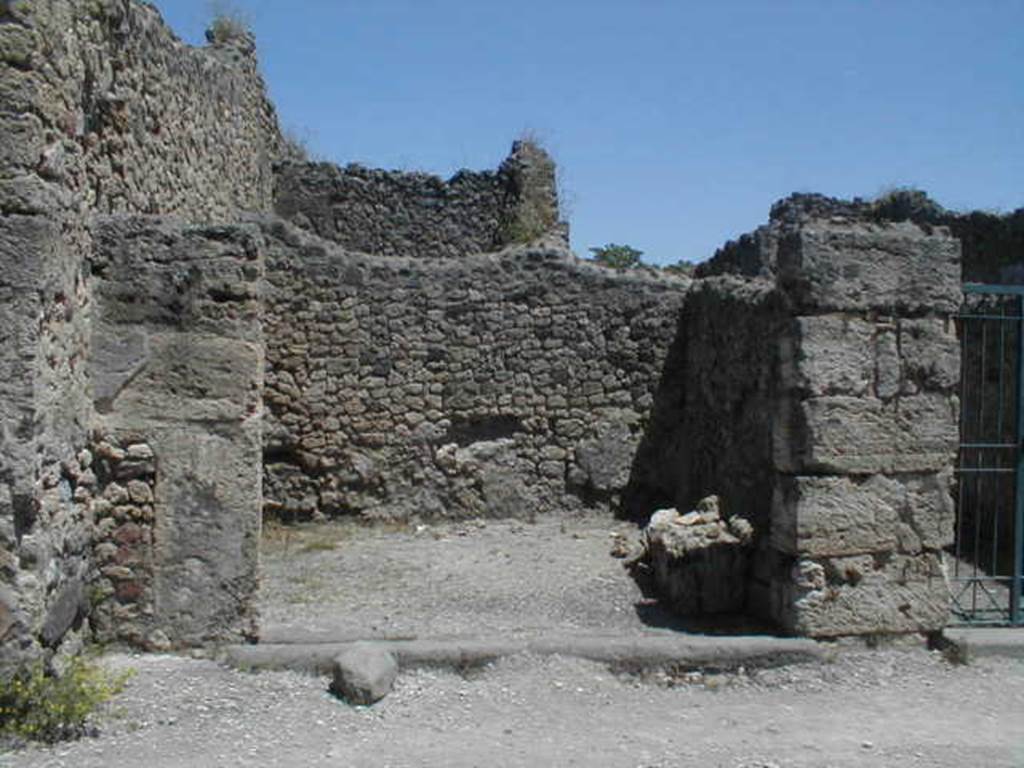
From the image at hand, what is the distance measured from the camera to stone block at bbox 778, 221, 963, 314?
6.15 meters

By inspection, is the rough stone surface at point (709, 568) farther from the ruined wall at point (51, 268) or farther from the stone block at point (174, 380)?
the ruined wall at point (51, 268)

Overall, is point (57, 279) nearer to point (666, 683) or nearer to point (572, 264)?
point (666, 683)

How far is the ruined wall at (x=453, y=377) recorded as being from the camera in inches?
388

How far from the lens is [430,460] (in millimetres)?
10078

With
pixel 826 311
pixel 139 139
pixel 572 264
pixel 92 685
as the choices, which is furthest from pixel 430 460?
pixel 92 685

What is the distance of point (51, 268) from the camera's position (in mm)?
4719

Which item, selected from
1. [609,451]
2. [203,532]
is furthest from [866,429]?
[609,451]

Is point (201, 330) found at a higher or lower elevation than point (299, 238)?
lower

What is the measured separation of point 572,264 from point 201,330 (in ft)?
17.8

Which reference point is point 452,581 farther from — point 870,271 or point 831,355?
point 870,271

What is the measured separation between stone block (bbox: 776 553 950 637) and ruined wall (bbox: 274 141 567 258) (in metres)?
9.93

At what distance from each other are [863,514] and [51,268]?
4.56 meters

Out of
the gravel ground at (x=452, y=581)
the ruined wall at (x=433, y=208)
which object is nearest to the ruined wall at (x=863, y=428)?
the gravel ground at (x=452, y=581)

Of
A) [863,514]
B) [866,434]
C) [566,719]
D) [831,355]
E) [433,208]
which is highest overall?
[433,208]
